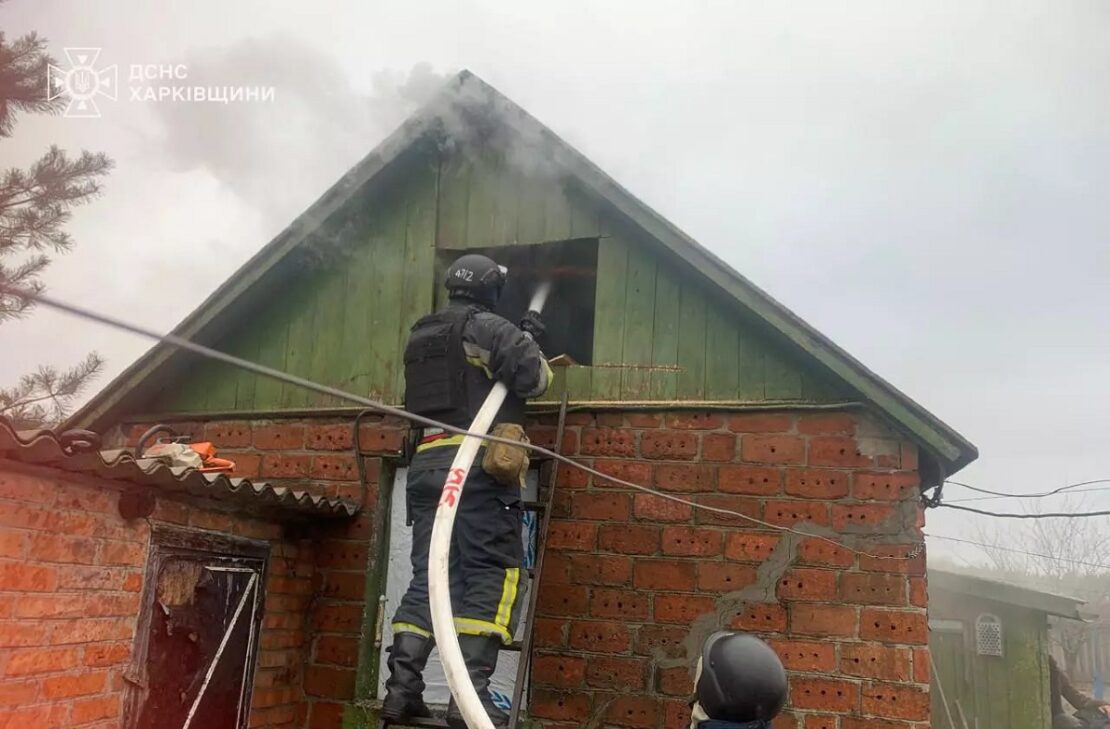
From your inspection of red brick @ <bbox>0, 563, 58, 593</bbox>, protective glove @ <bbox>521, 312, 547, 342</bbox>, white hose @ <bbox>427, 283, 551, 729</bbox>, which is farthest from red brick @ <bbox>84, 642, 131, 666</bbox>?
protective glove @ <bbox>521, 312, 547, 342</bbox>

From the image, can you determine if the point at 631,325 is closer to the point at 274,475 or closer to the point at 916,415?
the point at 916,415

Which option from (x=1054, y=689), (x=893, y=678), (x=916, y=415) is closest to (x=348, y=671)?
(x=893, y=678)

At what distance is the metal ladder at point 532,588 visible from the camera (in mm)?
4070

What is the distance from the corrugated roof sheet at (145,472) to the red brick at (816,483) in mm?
2652

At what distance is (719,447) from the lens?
5.03m

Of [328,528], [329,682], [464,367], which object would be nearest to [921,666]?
[464,367]

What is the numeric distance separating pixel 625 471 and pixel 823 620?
133 cm

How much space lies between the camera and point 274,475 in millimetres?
5859

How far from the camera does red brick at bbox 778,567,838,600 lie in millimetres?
4652

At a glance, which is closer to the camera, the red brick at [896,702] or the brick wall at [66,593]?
the brick wall at [66,593]

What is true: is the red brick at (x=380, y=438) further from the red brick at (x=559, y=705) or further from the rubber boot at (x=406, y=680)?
the red brick at (x=559, y=705)

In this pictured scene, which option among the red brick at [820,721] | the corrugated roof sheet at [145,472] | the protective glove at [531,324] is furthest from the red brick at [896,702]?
the corrugated roof sheet at [145,472]

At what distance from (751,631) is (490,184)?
328cm

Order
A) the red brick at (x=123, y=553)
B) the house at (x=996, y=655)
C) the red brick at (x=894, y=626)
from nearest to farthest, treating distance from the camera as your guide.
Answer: the red brick at (x=123, y=553), the red brick at (x=894, y=626), the house at (x=996, y=655)
